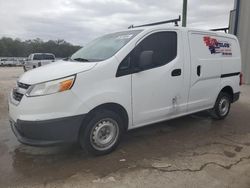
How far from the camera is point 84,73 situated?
354cm

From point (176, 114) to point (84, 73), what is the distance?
2073mm

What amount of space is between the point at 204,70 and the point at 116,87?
2204 mm

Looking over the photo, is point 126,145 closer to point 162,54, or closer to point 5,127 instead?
point 162,54

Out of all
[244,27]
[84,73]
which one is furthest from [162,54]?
[244,27]

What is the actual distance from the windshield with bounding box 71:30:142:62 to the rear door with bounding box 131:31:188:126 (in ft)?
0.91

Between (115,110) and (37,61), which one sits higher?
(115,110)

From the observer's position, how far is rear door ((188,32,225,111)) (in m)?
4.95

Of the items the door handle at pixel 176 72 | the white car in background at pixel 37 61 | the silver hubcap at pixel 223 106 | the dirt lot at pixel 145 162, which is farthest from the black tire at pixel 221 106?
the white car in background at pixel 37 61

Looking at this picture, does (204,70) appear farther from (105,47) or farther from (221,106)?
(105,47)

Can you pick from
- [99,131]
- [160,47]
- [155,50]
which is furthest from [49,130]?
[160,47]

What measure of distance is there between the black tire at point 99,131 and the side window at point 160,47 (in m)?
0.98

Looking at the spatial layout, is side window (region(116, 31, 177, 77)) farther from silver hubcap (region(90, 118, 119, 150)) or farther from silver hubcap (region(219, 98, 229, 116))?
silver hubcap (region(219, 98, 229, 116))

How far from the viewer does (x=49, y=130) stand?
3.37m

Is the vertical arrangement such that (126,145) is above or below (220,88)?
below
